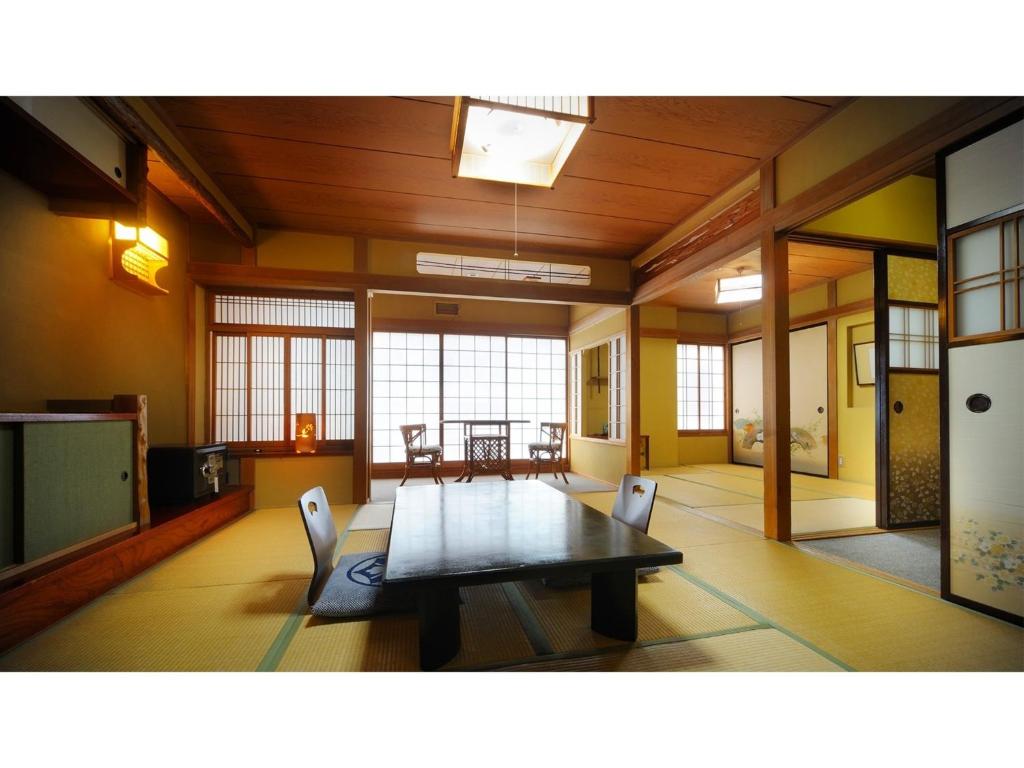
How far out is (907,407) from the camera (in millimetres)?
3398

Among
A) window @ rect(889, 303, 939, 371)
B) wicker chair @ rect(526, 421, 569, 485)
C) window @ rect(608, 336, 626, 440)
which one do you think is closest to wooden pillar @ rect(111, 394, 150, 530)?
wicker chair @ rect(526, 421, 569, 485)

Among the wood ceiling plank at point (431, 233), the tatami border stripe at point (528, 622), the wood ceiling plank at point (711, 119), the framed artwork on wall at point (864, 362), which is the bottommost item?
the tatami border stripe at point (528, 622)

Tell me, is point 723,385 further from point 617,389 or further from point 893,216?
point 893,216

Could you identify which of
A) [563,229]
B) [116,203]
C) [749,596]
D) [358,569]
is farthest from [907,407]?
[116,203]

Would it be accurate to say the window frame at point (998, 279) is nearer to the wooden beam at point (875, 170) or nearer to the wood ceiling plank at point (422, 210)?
the wooden beam at point (875, 170)

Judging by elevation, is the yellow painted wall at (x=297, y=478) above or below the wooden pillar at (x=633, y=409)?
below

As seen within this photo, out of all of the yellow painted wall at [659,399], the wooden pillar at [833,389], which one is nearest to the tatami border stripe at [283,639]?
the yellow painted wall at [659,399]

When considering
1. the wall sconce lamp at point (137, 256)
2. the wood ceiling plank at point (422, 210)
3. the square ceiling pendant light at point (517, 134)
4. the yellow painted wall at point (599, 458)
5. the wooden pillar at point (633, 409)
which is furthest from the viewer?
the yellow painted wall at point (599, 458)

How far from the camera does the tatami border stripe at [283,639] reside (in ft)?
5.02

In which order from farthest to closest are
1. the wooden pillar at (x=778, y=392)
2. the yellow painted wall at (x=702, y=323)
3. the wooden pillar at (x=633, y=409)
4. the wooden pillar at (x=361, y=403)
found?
the yellow painted wall at (x=702, y=323), the wooden pillar at (x=633, y=409), the wooden pillar at (x=361, y=403), the wooden pillar at (x=778, y=392)

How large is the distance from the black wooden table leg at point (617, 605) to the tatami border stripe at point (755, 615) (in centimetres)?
64

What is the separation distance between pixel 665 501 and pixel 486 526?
116 inches

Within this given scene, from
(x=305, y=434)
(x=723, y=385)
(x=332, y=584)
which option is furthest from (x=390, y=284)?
(x=723, y=385)

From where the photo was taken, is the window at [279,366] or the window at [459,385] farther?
the window at [459,385]
